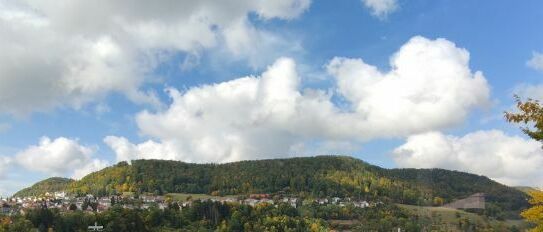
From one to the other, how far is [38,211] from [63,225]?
27.4 ft

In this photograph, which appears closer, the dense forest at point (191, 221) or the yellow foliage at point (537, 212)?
the yellow foliage at point (537, 212)

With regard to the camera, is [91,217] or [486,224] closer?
[91,217]

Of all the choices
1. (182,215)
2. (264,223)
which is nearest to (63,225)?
(182,215)

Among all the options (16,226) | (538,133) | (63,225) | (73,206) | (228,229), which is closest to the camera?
(538,133)

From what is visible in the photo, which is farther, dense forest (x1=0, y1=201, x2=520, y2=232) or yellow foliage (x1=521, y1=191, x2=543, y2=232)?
dense forest (x1=0, y1=201, x2=520, y2=232)

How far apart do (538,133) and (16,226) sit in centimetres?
12561

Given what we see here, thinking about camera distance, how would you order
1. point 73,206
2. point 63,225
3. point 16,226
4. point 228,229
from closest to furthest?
point 16,226
point 63,225
point 228,229
point 73,206

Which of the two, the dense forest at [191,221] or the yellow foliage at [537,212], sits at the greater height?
the yellow foliage at [537,212]

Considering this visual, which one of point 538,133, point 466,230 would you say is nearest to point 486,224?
point 466,230

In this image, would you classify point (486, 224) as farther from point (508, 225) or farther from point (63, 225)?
point (63, 225)

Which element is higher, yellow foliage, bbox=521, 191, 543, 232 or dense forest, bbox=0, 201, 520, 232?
yellow foliage, bbox=521, 191, 543, 232

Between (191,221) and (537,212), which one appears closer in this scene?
(537,212)

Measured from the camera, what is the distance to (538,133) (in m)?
20.2

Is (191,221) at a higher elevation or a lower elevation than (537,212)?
lower
